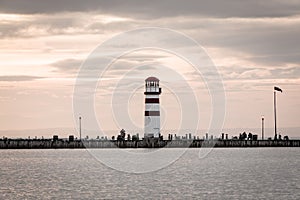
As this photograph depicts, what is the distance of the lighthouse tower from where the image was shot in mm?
84812

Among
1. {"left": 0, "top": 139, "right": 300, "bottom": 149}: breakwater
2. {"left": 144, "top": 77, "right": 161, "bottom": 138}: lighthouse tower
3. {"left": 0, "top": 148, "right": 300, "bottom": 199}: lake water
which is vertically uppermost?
{"left": 144, "top": 77, "right": 161, "bottom": 138}: lighthouse tower

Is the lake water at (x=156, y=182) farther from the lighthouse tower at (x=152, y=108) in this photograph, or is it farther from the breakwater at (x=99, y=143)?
the breakwater at (x=99, y=143)

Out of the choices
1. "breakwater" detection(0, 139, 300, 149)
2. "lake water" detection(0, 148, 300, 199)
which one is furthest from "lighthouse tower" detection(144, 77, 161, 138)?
"breakwater" detection(0, 139, 300, 149)

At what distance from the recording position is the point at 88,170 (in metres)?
71.5

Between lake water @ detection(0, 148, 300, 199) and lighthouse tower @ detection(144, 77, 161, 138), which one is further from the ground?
lighthouse tower @ detection(144, 77, 161, 138)

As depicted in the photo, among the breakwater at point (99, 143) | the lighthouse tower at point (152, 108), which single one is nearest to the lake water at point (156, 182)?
the lighthouse tower at point (152, 108)

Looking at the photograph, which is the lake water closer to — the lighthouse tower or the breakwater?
the lighthouse tower

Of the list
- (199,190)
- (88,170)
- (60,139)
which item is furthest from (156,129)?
(199,190)

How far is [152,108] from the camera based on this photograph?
279 feet

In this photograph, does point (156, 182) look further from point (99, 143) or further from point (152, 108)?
point (99, 143)

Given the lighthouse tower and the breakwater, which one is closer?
the lighthouse tower

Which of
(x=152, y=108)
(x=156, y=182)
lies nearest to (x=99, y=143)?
(x=152, y=108)

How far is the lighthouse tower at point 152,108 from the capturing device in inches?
3339

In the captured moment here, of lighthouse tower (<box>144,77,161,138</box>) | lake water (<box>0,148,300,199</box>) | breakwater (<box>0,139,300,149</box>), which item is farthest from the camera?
breakwater (<box>0,139,300,149</box>)
